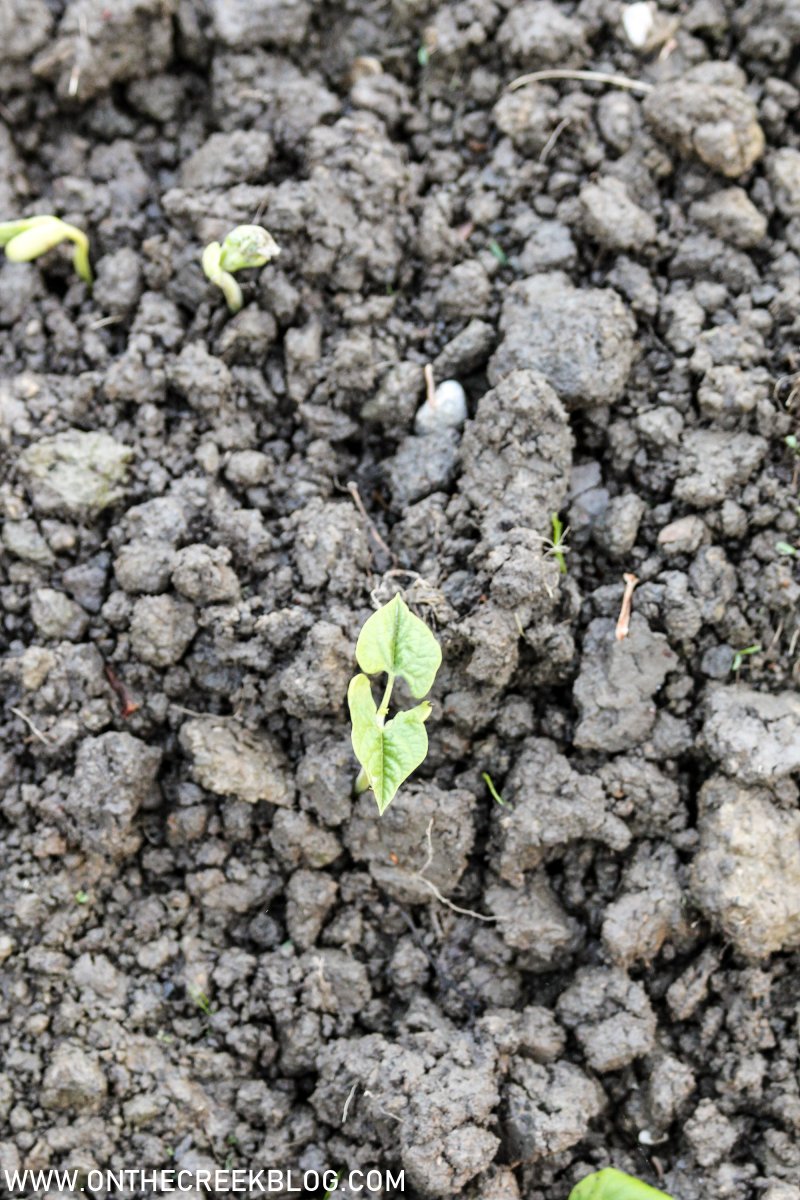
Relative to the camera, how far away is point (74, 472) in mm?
2518

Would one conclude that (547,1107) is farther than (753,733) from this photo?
No

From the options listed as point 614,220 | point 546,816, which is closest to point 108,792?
point 546,816

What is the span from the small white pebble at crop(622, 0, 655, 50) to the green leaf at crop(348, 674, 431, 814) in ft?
6.32

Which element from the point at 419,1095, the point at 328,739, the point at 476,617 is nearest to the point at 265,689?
the point at 328,739

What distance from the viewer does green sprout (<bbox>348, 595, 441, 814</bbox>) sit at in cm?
201

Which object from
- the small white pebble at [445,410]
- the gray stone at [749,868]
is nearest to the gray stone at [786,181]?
the small white pebble at [445,410]

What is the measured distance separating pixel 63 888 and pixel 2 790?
27 cm

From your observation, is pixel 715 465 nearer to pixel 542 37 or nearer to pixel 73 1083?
pixel 542 37

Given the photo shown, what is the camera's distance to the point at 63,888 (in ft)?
7.61

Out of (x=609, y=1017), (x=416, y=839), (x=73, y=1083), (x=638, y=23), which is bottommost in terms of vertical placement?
(x=73, y=1083)

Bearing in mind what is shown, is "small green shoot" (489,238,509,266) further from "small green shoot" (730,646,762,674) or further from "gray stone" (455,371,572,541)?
"small green shoot" (730,646,762,674)

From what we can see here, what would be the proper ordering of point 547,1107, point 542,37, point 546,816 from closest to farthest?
1. point 547,1107
2. point 546,816
3. point 542,37

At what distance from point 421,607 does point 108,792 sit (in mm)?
800

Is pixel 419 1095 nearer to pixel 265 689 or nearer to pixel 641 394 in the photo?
pixel 265 689
